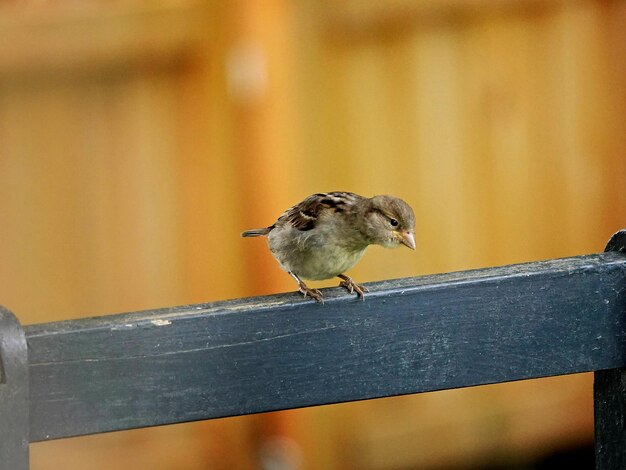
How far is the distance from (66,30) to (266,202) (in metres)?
0.94

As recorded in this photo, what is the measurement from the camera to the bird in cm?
356

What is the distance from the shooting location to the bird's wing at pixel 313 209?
3654mm

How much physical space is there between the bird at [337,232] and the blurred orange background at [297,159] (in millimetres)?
968

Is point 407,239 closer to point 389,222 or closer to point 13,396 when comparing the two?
point 389,222

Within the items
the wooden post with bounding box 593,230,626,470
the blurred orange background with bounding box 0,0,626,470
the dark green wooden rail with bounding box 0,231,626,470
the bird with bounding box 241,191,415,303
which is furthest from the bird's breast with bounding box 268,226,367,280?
the wooden post with bounding box 593,230,626,470

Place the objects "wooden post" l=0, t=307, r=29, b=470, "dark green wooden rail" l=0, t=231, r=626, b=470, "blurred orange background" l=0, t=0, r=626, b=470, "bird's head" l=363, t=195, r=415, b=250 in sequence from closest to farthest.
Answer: "wooden post" l=0, t=307, r=29, b=470 < "dark green wooden rail" l=0, t=231, r=626, b=470 < "bird's head" l=363, t=195, r=415, b=250 < "blurred orange background" l=0, t=0, r=626, b=470

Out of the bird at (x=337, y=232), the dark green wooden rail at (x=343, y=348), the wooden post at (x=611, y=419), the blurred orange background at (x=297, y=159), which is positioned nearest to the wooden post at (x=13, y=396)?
the dark green wooden rail at (x=343, y=348)

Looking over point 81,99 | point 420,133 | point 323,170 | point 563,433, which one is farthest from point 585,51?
point 81,99

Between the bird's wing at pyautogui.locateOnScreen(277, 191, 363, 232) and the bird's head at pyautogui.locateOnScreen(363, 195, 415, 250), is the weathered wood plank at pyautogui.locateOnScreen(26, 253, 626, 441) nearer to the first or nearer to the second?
the bird's head at pyautogui.locateOnScreen(363, 195, 415, 250)

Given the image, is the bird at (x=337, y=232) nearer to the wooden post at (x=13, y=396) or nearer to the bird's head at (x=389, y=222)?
the bird's head at (x=389, y=222)

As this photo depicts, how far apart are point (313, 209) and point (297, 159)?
1.05 metres

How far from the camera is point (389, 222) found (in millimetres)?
3574

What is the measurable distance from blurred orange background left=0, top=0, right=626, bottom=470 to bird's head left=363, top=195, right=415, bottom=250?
1.11m

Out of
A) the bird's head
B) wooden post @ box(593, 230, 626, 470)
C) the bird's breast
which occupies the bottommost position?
wooden post @ box(593, 230, 626, 470)
